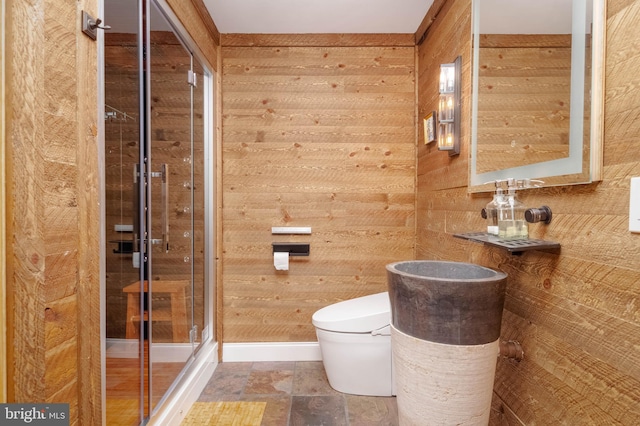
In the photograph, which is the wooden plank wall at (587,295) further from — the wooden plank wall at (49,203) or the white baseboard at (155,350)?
the white baseboard at (155,350)

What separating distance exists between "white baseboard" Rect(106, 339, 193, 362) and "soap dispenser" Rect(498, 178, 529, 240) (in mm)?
1613

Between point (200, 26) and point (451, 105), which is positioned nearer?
point (451, 105)

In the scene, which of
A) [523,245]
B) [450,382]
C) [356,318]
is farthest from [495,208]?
[356,318]

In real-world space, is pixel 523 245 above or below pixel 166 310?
above

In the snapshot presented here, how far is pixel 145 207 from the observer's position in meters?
1.55

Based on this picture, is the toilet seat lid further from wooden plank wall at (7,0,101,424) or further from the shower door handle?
wooden plank wall at (7,0,101,424)

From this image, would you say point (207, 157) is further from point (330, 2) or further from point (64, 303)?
point (64, 303)

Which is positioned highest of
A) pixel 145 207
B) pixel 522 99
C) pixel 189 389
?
pixel 522 99

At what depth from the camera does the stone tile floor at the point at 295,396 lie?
1803 millimetres

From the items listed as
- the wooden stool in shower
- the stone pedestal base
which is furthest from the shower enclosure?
the stone pedestal base

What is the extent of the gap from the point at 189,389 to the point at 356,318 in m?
1.06

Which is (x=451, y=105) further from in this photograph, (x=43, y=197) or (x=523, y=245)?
(x=43, y=197)

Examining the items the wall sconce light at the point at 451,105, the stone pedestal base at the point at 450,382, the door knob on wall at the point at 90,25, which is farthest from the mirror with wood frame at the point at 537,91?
the door knob on wall at the point at 90,25

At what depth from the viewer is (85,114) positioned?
1.02 metres
